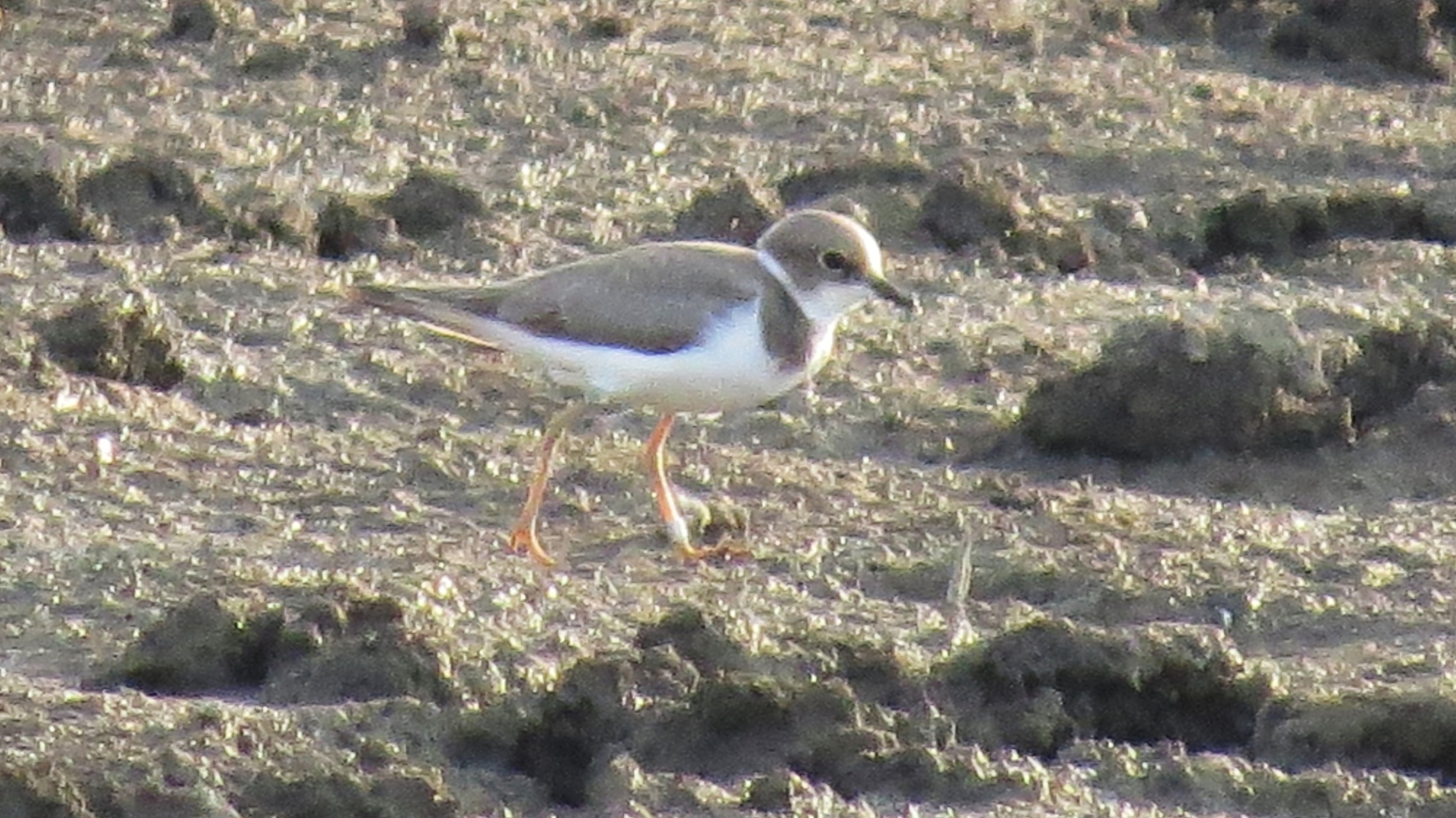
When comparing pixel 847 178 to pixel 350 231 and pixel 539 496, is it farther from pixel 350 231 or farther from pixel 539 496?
pixel 539 496

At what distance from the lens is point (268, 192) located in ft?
29.0

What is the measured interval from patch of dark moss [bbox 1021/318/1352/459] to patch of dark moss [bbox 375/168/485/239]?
2.07 m

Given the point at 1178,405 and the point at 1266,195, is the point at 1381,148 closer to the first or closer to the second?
the point at 1266,195

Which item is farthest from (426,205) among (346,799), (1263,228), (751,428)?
(346,799)

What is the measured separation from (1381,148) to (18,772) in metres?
6.10

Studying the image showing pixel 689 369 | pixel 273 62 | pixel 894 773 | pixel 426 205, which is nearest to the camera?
Answer: pixel 894 773

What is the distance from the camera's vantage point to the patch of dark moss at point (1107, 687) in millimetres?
5668

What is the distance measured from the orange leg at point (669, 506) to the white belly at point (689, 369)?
0.07 metres

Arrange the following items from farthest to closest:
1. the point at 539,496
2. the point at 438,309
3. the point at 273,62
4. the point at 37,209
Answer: the point at 273,62 → the point at 37,209 → the point at 438,309 → the point at 539,496

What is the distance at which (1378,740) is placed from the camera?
564 centimetres

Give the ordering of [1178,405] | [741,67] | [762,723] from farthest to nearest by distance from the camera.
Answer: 1. [741,67]
2. [1178,405]
3. [762,723]

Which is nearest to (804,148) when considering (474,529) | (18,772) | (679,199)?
(679,199)

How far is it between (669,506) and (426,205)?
2.23 metres

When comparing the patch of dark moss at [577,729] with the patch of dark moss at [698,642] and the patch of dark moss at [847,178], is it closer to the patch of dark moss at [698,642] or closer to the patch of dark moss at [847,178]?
the patch of dark moss at [698,642]
